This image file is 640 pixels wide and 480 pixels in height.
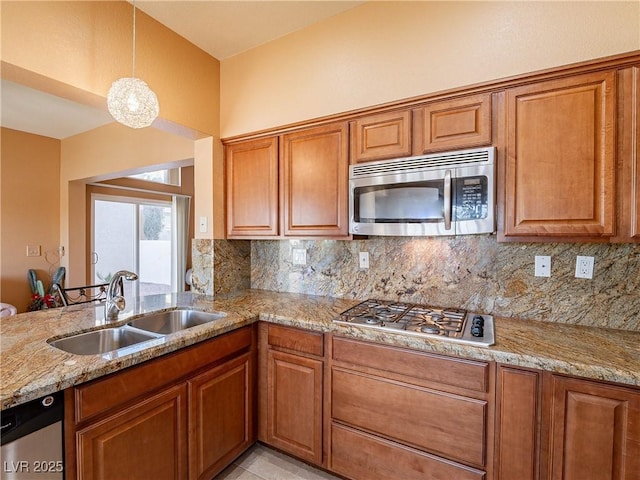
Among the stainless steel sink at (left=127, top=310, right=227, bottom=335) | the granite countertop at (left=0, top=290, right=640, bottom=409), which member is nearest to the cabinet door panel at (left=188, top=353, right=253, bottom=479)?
the granite countertop at (left=0, top=290, right=640, bottom=409)

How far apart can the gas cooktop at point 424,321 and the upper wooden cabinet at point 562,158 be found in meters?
0.52

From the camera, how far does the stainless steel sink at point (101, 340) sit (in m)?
1.49

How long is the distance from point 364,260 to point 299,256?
1.89 ft

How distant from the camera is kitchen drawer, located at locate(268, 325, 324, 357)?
1.74 meters

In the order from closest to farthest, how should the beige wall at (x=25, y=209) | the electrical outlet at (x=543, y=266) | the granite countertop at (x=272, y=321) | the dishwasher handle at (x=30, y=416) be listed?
the dishwasher handle at (x=30, y=416) < the granite countertop at (x=272, y=321) < the electrical outlet at (x=543, y=266) < the beige wall at (x=25, y=209)

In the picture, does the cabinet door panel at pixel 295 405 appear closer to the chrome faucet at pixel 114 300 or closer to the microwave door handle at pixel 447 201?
the chrome faucet at pixel 114 300

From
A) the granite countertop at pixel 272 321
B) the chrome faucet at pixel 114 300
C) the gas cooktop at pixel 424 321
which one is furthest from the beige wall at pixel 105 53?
the gas cooktop at pixel 424 321

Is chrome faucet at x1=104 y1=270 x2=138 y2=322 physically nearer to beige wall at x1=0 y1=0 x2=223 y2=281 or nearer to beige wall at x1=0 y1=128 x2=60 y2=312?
beige wall at x1=0 y1=0 x2=223 y2=281

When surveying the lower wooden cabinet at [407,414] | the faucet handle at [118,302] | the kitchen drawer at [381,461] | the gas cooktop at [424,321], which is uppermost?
the faucet handle at [118,302]

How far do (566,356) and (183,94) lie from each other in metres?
2.69

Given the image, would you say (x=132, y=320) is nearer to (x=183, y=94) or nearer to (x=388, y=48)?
(x=183, y=94)

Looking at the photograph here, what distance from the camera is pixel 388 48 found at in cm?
191

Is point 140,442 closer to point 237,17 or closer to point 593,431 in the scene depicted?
point 593,431

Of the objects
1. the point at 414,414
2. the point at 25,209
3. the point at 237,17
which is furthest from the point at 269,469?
the point at 25,209
